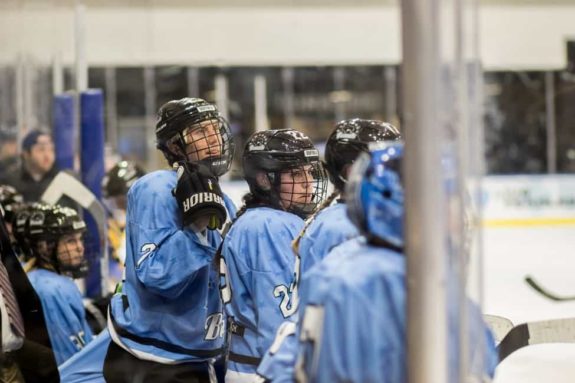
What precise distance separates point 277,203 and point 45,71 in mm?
4890

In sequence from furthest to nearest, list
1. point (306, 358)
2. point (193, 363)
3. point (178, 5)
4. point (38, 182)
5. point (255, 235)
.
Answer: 1. point (178, 5)
2. point (38, 182)
3. point (193, 363)
4. point (255, 235)
5. point (306, 358)

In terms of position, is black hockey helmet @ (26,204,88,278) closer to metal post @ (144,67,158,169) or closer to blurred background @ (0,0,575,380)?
blurred background @ (0,0,575,380)

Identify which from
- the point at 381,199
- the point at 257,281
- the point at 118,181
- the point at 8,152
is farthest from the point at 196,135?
the point at 8,152

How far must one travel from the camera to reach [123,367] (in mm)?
2994

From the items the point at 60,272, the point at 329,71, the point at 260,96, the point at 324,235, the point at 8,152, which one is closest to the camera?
the point at 324,235

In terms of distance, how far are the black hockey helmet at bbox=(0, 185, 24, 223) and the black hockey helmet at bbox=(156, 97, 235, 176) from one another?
53.2 inches

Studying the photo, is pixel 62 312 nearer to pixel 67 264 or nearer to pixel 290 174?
pixel 67 264

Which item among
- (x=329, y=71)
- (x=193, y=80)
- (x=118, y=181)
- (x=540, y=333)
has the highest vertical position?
(x=329, y=71)

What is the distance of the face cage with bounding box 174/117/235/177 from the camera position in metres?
2.93

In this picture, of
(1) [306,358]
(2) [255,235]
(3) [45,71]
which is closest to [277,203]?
(2) [255,235]

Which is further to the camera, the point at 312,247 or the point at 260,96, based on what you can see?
the point at 260,96

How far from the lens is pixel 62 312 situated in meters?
3.72

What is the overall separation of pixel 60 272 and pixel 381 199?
225 centimetres

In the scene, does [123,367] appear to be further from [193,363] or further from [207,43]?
[207,43]
